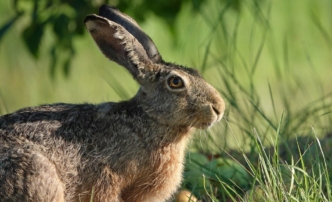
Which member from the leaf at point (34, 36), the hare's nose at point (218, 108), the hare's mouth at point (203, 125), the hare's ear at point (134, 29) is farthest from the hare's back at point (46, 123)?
the leaf at point (34, 36)

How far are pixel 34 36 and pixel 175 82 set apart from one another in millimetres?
1838

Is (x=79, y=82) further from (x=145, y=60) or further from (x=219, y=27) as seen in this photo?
(x=145, y=60)

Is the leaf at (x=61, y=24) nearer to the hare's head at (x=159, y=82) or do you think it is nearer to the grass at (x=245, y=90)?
the grass at (x=245, y=90)

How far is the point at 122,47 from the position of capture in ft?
20.3

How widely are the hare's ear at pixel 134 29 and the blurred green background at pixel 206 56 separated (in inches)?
29.1

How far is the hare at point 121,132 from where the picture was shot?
579 centimetres

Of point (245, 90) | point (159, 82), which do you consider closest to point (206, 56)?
point (245, 90)

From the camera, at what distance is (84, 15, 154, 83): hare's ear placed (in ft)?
20.1

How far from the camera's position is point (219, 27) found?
7.92m

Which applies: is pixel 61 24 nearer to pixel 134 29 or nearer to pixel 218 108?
pixel 134 29

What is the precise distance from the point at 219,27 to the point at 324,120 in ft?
4.12

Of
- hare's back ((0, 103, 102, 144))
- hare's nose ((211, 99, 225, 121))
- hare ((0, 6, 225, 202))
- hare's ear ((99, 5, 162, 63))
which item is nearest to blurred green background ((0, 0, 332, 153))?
hare's nose ((211, 99, 225, 121))

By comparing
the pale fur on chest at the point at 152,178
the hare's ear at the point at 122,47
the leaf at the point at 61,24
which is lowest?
the pale fur on chest at the point at 152,178

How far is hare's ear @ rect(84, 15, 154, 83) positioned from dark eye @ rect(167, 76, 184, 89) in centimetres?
21
